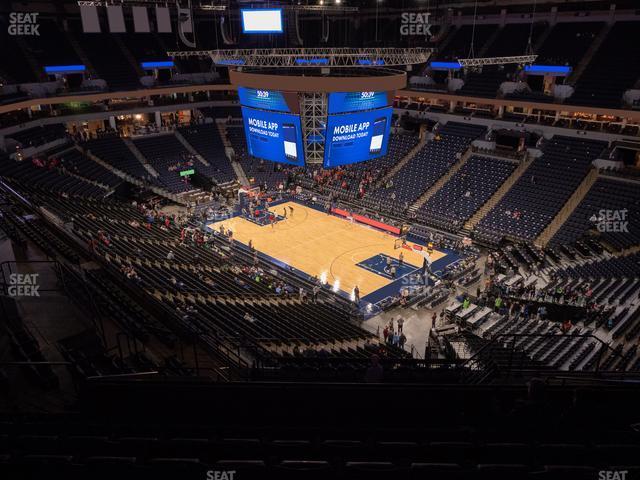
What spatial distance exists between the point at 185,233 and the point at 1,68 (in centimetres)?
2161

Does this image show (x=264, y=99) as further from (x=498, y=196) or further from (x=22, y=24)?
(x=22, y=24)

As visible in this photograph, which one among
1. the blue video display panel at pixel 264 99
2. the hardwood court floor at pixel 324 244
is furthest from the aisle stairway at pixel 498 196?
the blue video display panel at pixel 264 99

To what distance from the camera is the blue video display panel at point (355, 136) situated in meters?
20.5

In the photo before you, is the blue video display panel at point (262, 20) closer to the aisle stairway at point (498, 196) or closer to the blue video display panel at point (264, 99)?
the blue video display panel at point (264, 99)

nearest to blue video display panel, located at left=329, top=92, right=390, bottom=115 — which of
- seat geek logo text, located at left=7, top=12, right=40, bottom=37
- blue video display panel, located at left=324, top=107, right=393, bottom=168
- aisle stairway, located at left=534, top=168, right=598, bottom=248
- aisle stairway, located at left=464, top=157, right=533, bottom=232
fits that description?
blue video display panel, located at left=324, top=107, right=393, bottom=168

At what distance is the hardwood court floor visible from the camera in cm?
2352

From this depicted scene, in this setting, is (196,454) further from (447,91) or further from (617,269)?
(447,91)

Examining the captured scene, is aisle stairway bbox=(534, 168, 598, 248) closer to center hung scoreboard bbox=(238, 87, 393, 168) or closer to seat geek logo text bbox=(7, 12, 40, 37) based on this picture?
center hung scoreboard bbox=(238, 87, 393, 168)

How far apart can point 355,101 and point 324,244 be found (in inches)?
363

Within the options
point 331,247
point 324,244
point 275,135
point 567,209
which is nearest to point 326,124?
point 275,135

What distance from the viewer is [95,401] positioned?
7.41 m

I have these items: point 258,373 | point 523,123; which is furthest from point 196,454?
point 523,123

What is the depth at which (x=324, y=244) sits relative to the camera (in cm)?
2705

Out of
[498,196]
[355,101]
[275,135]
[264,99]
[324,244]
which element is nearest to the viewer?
[355,101]
